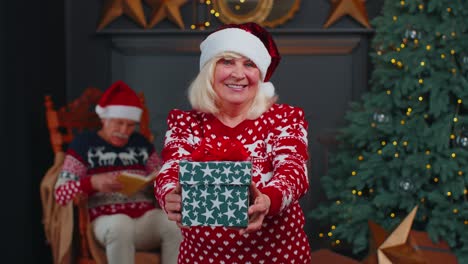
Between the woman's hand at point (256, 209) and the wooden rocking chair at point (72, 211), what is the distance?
76.7 inches

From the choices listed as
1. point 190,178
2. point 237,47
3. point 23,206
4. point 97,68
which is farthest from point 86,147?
point 190,178

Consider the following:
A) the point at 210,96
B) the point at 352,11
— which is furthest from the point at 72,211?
the point at 352,11

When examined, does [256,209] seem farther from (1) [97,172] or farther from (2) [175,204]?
(1) [97,172]

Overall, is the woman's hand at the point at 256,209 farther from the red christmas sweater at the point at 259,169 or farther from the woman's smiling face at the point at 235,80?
the woman's smiling face at the point at 235,80

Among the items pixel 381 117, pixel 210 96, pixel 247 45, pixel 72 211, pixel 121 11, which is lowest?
pixel 72 211

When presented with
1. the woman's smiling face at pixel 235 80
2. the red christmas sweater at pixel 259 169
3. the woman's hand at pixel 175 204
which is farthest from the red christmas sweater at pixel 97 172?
the woman's hand at pixel 175 204

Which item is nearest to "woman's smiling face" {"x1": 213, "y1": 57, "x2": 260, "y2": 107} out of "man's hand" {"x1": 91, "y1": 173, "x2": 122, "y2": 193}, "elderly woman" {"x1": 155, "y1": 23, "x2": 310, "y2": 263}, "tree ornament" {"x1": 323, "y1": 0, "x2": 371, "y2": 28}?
"elderly woman" {"x1": 155, "y1": 23, "x2": 310, "y2": 263}

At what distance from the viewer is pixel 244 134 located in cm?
194

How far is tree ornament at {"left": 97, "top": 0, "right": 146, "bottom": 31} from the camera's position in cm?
489

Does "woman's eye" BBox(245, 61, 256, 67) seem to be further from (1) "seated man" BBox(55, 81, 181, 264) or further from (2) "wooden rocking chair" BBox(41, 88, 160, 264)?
(2) "wooden rocking chair" BBox(41, 88, 160, 264)

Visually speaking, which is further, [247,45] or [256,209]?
[247,45]

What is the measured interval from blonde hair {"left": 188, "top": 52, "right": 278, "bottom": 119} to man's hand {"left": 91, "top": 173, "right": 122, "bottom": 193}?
1.58m

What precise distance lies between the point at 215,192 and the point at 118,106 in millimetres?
2250

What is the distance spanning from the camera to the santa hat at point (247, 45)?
6.33 ft
